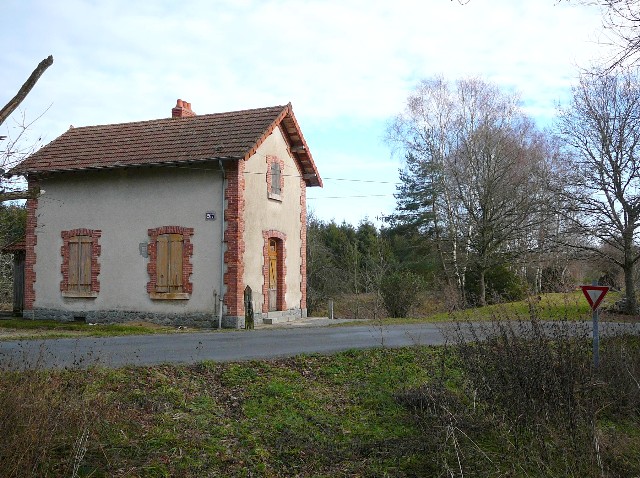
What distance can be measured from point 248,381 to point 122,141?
14.2 m

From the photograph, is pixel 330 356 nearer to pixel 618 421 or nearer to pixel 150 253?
pixel 618 421

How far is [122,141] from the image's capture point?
69.0 feet

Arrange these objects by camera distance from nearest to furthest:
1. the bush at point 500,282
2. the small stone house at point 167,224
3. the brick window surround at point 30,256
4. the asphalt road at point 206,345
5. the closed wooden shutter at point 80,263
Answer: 1. the asphalt road at point 206,345
2. the small stone house at point 167,224
3. the closed wooden shutter at point 80,263
4. the brick window surround at point 30,256
5. the bush at point 500,282

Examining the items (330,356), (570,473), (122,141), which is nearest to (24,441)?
(570,473)

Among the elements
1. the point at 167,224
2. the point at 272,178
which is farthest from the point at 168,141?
the point at 272,178

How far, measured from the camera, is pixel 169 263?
1888 cm

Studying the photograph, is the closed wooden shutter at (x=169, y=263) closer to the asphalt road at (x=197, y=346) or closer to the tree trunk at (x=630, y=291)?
the asphalt road at (x=197, y=346)

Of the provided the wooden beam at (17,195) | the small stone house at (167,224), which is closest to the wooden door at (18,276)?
the small stone house at (167,224)

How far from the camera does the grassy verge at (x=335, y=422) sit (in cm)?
574

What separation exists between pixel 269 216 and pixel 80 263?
20.1 feet

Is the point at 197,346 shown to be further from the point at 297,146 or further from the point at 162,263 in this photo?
the point at 297,146

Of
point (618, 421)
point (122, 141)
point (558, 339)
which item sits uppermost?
point (122, 141)

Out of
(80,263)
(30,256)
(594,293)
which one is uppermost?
(30,256)

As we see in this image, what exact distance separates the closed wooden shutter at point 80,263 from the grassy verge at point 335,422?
472 inches
